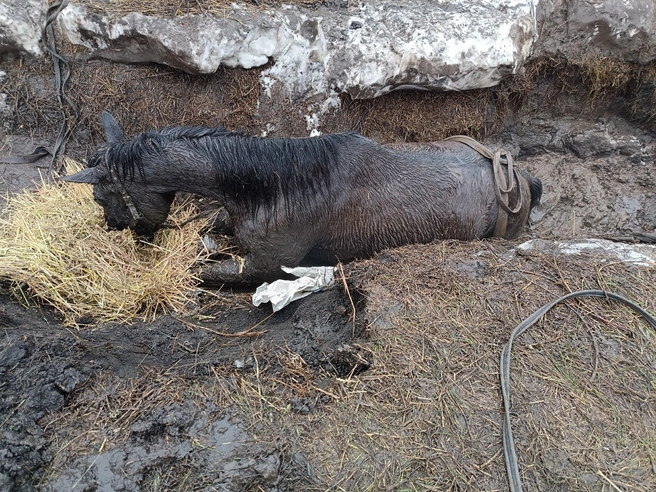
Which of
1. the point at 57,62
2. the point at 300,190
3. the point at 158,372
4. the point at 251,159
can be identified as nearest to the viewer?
the point at 158,372

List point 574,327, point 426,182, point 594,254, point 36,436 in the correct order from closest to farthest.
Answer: point 36,436 < point 574,327 < point 594,254 < point 426,182

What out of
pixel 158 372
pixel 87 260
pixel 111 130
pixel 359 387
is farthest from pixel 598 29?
pixel 87 260

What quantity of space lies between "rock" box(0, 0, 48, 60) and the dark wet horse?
1737 mm

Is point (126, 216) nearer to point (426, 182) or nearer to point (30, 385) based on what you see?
point (30, 385)

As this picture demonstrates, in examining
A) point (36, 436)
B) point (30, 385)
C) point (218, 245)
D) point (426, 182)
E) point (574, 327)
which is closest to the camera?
point (36, 436)

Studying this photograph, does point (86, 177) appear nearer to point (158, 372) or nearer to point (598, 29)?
point (158, 372)

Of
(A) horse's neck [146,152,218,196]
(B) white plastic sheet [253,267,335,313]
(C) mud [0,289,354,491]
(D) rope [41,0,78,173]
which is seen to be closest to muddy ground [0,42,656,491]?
(C) mud [0,289,354,491]

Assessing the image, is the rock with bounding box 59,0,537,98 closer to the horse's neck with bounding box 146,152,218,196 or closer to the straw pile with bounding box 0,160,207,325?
the horse's neck with bounding box 146,152,218,196

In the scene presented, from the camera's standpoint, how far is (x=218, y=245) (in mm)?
4441

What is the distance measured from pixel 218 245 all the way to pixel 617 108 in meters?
5.21

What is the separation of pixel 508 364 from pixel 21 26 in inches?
221

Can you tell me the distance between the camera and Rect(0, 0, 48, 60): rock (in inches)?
185

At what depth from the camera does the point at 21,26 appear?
4.72 metres

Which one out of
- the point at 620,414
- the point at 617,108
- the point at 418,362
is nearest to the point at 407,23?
the point at 617,108
